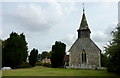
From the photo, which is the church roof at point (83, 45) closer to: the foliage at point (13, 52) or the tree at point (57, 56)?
the tree at point (57, 56)

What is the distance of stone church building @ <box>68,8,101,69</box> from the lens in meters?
55.7

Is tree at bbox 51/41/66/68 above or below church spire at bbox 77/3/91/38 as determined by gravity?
below

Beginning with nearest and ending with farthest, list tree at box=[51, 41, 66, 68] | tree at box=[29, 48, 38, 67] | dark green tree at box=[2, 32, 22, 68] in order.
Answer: dark green tree at box=[2, 32, 22, 68] < tree at box=[51, 41, 66, 68] < tree at box=[29, 48, 38, 67]

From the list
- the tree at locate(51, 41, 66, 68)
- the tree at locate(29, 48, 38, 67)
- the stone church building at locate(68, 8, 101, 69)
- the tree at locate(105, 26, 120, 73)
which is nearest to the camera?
the tree at locate(105, 26, 120, 73)

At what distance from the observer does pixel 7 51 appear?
167 ft

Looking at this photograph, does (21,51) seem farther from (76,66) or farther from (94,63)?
(94,63)

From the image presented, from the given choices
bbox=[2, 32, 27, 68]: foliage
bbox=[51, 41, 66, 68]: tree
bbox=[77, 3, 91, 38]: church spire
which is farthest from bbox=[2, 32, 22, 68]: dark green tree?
bbox=[77, 3, 91, 38]: church spire

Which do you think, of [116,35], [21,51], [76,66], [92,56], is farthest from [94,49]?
[116,35]

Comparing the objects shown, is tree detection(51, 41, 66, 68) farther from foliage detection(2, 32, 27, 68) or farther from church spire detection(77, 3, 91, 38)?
foliage detection(2, 32, 27, 68)

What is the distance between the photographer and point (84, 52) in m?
57.2

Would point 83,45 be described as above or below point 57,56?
above

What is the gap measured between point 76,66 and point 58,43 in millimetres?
7938

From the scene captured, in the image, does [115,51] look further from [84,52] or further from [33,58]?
[33,58]

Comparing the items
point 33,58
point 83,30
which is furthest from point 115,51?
point 33,58
